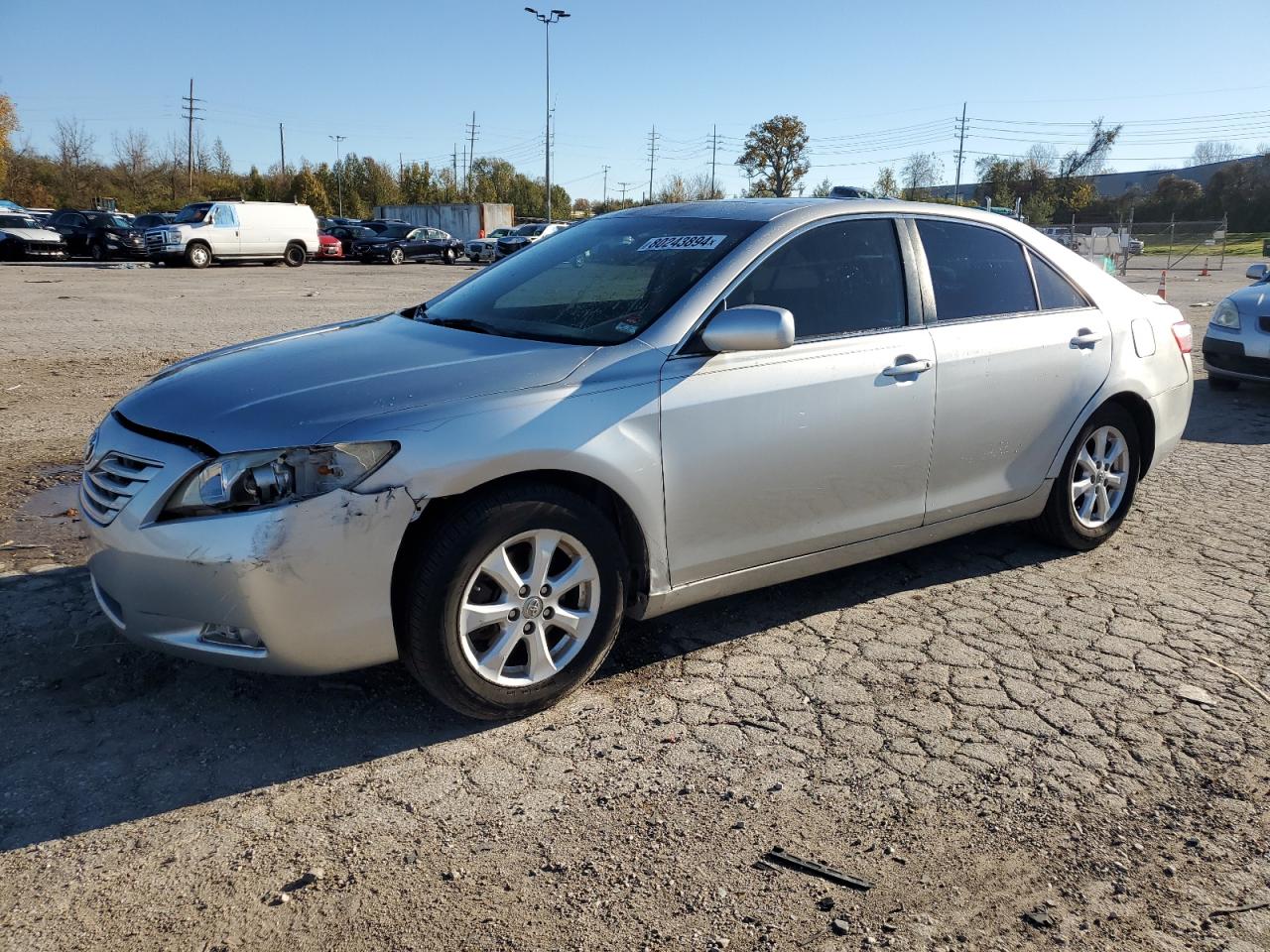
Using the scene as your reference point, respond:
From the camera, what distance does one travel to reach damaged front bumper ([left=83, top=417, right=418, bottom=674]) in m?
2.93

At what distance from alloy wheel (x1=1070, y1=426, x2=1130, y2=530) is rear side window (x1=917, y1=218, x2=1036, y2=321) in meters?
0.81

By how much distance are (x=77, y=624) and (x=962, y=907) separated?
132 inches

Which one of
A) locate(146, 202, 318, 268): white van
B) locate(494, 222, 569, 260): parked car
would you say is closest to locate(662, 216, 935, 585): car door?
locate(146, 202, 318, 268): white van

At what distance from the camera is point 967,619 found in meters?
4.32

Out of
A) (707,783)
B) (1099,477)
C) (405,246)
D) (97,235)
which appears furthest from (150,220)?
(707,783)

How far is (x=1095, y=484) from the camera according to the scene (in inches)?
200

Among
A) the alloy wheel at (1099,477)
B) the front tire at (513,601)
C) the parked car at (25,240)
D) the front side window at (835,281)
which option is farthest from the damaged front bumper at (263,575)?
the parked car at (25,240)

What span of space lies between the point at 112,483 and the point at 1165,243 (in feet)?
167

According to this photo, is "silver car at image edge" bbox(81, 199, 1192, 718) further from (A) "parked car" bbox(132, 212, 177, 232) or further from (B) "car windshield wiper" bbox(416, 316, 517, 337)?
(A) "parked car" bbox(132, 212, 177, 232)

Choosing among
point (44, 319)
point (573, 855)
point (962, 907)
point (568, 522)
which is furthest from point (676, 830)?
point (44, 319)

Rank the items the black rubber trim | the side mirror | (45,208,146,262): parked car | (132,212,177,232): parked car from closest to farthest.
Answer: the black rubber trim < the side mirror < (45,208,146,262): parked car < (132,212,177,232): parked car

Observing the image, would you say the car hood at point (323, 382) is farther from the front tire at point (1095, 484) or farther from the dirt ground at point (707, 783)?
the front tire at point (1095, 484)

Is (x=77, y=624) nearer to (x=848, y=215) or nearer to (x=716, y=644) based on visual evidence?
(x=716, y=644)

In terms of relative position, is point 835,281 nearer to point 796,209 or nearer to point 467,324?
point 796,209
